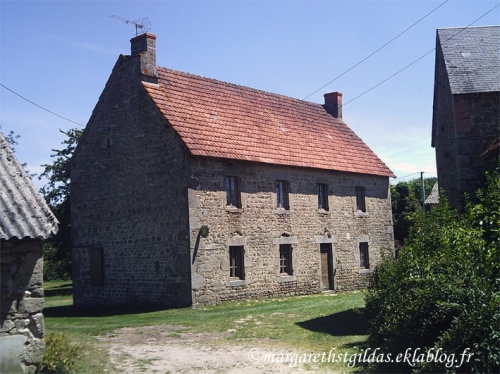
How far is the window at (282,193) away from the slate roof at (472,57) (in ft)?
24.5

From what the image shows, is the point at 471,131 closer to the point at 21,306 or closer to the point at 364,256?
the point at 364,256

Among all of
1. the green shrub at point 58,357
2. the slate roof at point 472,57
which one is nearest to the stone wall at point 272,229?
the slate roof at point 472,57

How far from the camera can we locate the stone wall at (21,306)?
8.09m

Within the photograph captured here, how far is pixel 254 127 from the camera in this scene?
2188 cm

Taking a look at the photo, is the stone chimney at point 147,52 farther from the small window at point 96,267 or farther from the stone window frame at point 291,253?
the stone window frame at point 291,253

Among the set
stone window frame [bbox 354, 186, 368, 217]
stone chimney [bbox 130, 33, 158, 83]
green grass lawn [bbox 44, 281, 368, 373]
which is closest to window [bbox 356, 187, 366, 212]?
stone window frame [bbox 354, 186, 368, 217]

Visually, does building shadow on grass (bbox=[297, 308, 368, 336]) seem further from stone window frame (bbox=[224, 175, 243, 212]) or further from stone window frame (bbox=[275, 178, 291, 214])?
stone window frame (bbox=[275, 178, 291, 214])

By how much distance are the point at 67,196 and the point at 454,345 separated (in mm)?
26479

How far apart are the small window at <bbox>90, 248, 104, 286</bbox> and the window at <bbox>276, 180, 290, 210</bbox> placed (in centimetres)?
708

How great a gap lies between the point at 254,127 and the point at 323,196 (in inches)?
165

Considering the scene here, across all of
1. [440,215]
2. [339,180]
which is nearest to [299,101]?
[339,180]

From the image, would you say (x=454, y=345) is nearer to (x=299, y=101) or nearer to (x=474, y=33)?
(x=474, y=33)

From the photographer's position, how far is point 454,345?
7.36 m

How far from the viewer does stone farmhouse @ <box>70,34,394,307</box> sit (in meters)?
18.1
